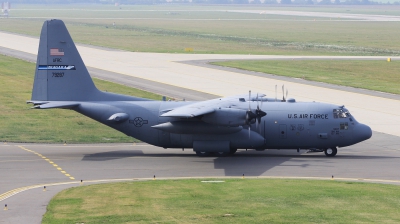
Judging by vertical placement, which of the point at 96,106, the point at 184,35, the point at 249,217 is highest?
the point at 184,35

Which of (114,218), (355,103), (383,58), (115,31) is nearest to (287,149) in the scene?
(114,218)

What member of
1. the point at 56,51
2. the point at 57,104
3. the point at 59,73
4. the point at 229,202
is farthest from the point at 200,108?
the point at 229,202

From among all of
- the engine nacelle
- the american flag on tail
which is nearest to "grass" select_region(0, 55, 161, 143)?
the american flag on tail

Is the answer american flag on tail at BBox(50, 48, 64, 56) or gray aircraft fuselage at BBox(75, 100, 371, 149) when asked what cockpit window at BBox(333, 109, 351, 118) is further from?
american flag on tail at BBox(50, 48, 64, 56)

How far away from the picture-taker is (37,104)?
4150 centimetres

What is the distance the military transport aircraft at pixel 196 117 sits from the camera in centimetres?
3919

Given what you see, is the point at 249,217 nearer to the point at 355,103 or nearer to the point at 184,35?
the point at 355,103

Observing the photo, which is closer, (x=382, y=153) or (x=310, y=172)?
(x=310, y=172)

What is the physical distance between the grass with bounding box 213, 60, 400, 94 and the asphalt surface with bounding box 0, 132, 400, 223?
3476 centimetres

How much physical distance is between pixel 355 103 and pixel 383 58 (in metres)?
47.1

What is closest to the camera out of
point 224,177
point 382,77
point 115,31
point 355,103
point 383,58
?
point 224,177

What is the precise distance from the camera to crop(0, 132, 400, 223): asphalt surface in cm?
3325

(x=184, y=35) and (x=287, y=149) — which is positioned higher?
(x=184, y=35)

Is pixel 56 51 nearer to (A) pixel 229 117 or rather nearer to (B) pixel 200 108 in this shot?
(B) pixel 200 108
